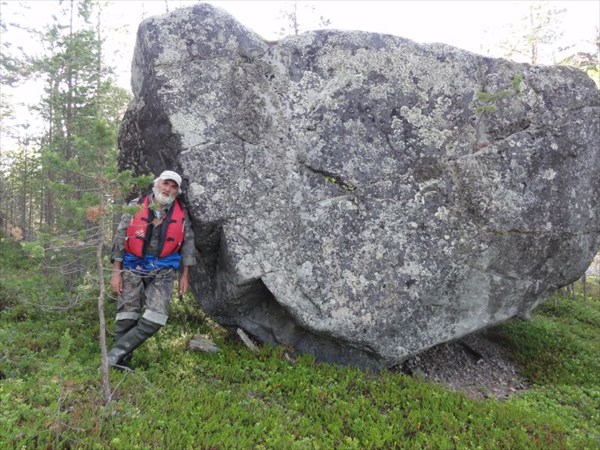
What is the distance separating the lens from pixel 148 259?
22.0ft

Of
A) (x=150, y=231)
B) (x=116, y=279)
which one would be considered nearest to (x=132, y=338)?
(x=116, y=279)

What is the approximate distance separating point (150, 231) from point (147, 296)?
1.08 metres

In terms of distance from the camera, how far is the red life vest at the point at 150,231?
6.50 m

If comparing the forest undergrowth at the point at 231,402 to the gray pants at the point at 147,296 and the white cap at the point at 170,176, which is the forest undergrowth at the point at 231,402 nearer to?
the gray pants at the point at 147,296

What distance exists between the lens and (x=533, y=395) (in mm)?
7547

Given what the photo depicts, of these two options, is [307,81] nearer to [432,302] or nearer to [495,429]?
[432,302]

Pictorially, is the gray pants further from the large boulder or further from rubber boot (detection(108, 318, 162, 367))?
the large boulder

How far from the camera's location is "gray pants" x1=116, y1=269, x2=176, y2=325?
658 centimetres

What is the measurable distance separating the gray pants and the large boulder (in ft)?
3.45

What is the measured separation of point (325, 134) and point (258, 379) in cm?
Result: 434

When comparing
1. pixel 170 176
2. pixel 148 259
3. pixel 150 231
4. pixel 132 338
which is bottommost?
pixel 132 338

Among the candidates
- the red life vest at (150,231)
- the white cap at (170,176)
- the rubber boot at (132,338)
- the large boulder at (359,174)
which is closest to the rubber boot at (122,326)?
the rubber boot at (132,338)

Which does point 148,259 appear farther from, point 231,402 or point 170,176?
point 231,402

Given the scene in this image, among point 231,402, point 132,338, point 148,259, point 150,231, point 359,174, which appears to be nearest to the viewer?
point 231,402
